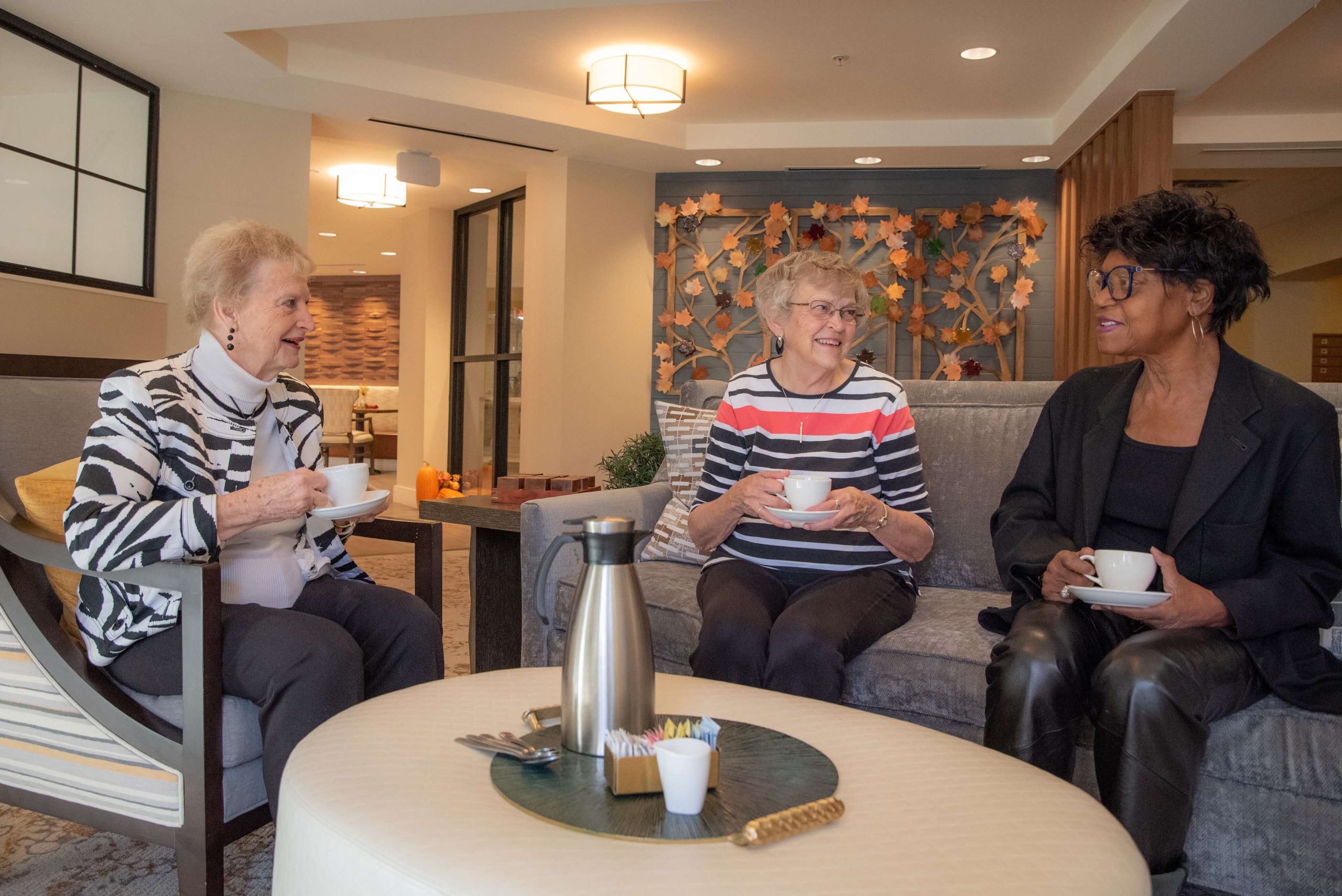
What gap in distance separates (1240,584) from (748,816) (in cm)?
109

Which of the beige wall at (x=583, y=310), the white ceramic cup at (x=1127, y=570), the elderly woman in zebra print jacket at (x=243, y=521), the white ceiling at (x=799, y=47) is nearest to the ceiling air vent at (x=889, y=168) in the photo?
the white ceiling at (x=799, y=47)

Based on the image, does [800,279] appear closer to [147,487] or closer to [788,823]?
[147,487]

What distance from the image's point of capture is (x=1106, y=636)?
5.71 ft

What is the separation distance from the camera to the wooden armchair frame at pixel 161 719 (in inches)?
57.2

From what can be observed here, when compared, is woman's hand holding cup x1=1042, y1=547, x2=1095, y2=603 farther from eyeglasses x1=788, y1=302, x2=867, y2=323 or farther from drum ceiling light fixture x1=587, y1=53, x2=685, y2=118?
drum ceiling light fixture x1=587, y1=53, x2=685, y2=118

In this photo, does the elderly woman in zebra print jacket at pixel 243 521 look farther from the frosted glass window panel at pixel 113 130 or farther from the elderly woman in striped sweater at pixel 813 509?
the frosted glass window panel at pixel 113 130

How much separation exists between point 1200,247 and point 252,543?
1.79 metres

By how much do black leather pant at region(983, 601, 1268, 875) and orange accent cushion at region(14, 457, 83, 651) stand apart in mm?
1550

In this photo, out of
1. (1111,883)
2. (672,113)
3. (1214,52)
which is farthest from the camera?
(672,113)

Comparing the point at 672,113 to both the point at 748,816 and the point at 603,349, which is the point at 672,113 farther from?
the point at 748,816

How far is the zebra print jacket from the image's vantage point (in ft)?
4.99

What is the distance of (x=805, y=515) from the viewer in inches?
69.6

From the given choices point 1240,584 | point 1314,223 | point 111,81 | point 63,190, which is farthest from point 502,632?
point 1314,223

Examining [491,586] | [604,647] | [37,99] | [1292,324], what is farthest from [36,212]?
[1292,324]
